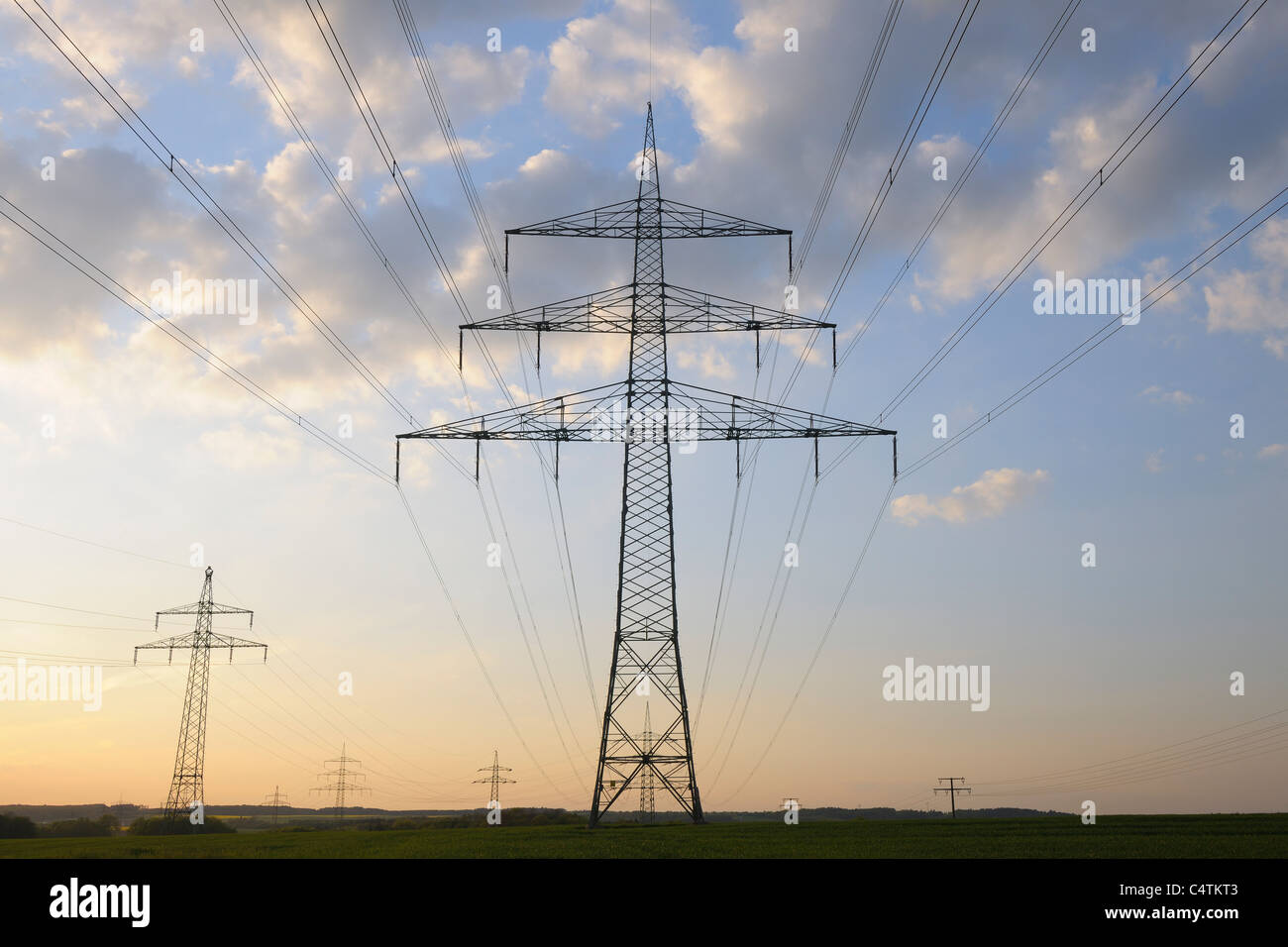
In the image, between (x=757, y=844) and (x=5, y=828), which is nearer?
(x=757, y=844)
